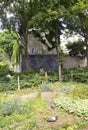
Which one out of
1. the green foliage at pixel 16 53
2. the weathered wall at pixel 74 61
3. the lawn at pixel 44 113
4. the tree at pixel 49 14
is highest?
the tree at pixel 49 14

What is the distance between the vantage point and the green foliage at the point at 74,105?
1130 cm

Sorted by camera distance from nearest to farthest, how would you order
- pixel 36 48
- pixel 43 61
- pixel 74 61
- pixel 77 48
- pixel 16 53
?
1. pixel 16 53
2. pixel 43 61
3. pixel 74 61
4. pixel 77 48
5. pixel 36 48

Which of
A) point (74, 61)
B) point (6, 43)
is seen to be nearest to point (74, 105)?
point (74, 61)

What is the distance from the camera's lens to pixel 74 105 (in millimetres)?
11844

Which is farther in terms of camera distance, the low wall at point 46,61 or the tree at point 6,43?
the tree at point 6,43

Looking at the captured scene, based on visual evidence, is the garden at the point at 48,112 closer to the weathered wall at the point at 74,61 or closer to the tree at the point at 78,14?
the tree at the point at 78,14

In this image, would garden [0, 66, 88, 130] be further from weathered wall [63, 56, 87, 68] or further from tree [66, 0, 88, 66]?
weathered wall [63, 56, 87, 68]

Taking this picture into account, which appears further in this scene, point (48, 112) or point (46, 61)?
point (46, 61)

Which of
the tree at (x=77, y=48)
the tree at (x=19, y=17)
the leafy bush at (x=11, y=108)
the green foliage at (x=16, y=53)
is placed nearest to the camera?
the leafy bush at (x=11, y=108)

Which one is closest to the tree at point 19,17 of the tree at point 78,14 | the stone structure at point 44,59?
the tree at point 78,14

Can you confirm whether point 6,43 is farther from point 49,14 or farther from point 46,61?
point 49,14

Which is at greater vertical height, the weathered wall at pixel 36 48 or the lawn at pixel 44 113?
the weathered wall at pixel 36 48

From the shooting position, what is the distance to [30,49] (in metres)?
33.9

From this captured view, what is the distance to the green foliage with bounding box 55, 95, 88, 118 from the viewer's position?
11.3 meters
